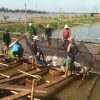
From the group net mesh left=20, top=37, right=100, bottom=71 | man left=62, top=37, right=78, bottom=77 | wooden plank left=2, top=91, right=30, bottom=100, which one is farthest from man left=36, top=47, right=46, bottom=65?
Answer: wooden plank left=2, top=91, right=30, bottom=100

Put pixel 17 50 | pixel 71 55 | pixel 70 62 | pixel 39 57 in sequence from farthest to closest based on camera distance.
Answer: pixel 17 50 < pixel 39 57 < pixel 70 62 < pixel 71 55

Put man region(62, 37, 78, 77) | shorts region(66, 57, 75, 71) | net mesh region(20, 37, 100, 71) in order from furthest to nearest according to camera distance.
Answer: net mesh region(20, 37, 100, 71) → shorts region(66, 57, 75, 71) → man region(62, 37, 78, 77)

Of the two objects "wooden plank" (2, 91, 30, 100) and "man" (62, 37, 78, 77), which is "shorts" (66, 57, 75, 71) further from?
"wooden plank" (2, 91, 30, 100)

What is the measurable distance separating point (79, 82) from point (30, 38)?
12.6ft

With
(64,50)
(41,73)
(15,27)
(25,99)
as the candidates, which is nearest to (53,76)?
(41,73)

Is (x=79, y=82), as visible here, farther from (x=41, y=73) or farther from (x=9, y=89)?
(x=9, y=89)

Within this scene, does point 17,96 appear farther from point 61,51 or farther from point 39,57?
point 61,51

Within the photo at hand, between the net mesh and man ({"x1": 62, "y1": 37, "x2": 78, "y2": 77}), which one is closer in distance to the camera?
man ({"x1": 62, "y1": 37, "x2": 78, "y2": 77})

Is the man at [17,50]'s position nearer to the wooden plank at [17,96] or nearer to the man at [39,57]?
the man at [39,57]

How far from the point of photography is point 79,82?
13.1 metres

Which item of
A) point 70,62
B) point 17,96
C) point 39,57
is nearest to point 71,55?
point 70,62

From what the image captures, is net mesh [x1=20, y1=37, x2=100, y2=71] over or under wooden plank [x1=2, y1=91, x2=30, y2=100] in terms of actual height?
over

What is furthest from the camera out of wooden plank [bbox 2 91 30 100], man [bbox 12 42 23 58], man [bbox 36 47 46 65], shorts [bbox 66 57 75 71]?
man [bbox 12 42 23 58]

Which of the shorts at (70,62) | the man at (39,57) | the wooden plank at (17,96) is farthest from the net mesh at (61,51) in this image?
the wooden plank at (17,96)
